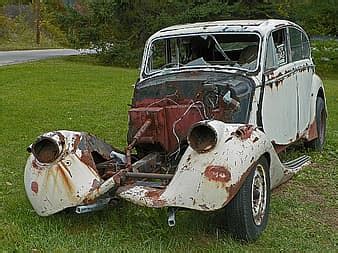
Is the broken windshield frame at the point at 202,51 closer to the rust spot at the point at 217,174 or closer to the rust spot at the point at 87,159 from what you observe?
the rust spot at the point at 87,159

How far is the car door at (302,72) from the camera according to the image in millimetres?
8664

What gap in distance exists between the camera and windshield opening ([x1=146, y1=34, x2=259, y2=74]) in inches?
302

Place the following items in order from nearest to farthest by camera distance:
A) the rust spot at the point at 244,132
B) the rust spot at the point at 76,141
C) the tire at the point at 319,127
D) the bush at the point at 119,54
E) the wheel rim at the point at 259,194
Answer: the rust spot at the point at 244,132 → the wheel rim at the point at 259,194 → the rust spot at the point at 76,141 → the tire at the point at 319,127 → the bush at the point at 119,54

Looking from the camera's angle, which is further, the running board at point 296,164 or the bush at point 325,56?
the bush at point 325,56

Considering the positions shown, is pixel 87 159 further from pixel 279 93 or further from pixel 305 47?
pixel 305 47

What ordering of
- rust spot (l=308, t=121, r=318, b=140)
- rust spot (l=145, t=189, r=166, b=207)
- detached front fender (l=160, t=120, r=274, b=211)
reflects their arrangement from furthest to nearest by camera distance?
rust spot (l=308, t=121, r=318, b=140)
rust spot (l=145, t=189, r=166, b=207)
detached front fender (l=160, t=120, r=274, b=211)

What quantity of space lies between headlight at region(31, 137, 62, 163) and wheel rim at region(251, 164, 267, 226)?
5.51ft

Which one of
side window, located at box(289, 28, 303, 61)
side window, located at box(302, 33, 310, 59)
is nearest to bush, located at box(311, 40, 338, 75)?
side window, located at box(302, 33, 310, 59)

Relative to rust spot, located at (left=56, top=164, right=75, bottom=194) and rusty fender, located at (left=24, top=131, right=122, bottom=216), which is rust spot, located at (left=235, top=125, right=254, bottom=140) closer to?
rusty fender, located at (left=24, top=131, right=122, bottom=216)

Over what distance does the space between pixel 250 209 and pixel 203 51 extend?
290cm

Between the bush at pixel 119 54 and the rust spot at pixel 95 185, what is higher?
the rust spot at pixel 95 185

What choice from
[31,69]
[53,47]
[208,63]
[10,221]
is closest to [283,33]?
[208,63]

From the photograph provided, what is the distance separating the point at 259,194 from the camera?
5934 millimetres

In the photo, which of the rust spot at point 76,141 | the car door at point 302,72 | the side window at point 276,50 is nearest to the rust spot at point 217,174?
the rust spot at point 76,141
